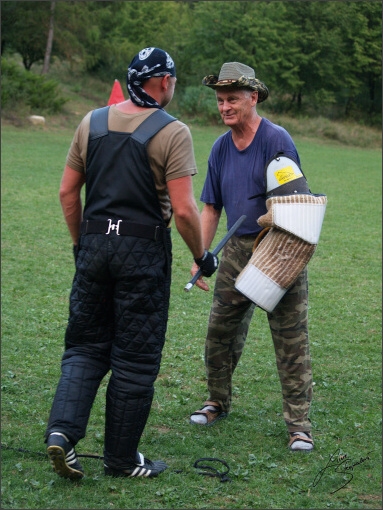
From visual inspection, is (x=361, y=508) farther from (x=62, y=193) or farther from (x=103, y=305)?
(x=62, y=193)

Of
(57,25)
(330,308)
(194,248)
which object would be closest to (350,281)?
(330,308)

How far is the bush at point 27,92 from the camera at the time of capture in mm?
29453

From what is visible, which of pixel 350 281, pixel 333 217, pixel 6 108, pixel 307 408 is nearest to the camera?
pixel 307 408

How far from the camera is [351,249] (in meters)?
12.1

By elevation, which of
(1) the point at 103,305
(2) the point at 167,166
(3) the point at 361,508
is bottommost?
(3) the point at 361,508

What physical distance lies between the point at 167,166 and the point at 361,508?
6.19ft

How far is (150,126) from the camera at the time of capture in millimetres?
3928

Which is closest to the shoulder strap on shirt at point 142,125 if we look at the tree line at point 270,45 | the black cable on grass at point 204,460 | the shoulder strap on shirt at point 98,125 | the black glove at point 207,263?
the shoulder strap on shirt at point 98,125

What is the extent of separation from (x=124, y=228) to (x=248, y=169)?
1.09 m

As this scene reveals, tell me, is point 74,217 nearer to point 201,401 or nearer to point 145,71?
point 145,71

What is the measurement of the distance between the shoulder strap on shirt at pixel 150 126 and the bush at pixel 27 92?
26.2m

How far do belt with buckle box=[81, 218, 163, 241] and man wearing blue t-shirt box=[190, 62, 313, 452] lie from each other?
789 mm

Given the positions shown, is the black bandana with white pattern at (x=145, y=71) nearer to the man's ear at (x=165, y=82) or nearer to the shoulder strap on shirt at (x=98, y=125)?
the man's ear at (x=165, y=82)

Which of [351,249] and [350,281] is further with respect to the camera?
[351,249]
